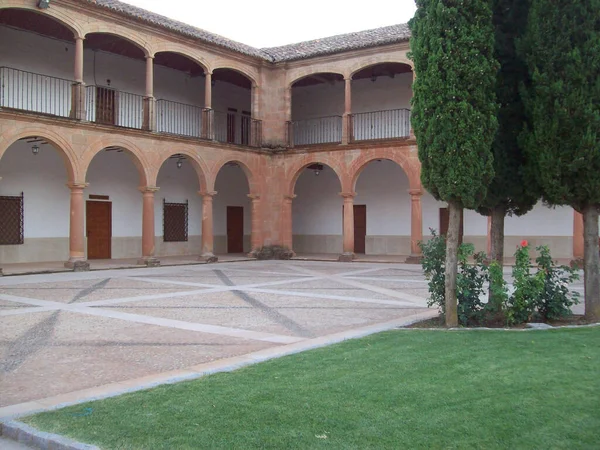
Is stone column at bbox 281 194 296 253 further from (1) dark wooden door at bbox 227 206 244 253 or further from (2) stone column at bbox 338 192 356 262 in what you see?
(1) dark wooden door at bbox 227 206 244 253

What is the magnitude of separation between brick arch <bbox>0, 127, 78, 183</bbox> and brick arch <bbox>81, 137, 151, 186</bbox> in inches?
9.5

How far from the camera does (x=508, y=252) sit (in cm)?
2117

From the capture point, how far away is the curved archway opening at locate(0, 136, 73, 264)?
17.1 metres

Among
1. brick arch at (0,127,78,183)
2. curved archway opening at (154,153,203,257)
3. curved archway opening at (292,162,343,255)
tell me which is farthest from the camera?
curved archway opening at (292,162,343,255)

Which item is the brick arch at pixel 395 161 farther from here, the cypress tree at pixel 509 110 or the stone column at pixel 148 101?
the cypress tree at pixel 509 110

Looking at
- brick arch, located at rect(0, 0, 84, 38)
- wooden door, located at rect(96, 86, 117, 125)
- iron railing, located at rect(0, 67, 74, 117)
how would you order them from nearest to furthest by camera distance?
brick arch, located at rect(0, 0, 84, 38) < iron railing, located at rect(0, 67, 74, 117) < wooden door, located at rect(96, 86, 117, 125)

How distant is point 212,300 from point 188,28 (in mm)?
11951

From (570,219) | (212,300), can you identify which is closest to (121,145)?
(212,300)

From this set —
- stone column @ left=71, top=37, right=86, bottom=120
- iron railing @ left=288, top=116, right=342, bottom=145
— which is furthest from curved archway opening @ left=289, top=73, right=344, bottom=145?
stone column @ left=71, top=37, right=86, bottom=120

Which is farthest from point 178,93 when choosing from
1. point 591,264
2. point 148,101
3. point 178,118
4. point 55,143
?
point 591,264

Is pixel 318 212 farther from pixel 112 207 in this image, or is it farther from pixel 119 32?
pixel 119 32

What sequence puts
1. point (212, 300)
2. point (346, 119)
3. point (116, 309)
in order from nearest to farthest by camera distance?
point (116, 309), point (212, 300), point (346, 119)

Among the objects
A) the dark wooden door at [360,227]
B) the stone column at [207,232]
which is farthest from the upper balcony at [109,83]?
the dark wooden door at [360,227]

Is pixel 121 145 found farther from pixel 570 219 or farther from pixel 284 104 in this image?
pixel 570 219
